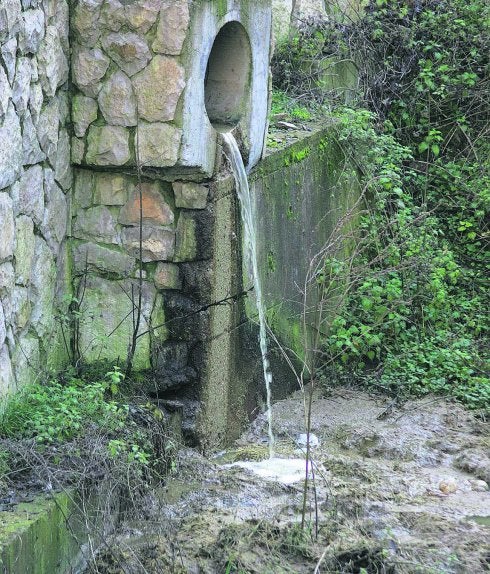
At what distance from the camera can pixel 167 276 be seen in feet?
18.0

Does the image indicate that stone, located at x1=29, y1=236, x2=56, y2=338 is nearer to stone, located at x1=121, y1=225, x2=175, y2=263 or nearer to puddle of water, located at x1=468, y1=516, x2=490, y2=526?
stone, located at x1=121, y1=225, x2=175, y2=263

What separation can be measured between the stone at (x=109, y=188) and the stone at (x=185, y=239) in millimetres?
350

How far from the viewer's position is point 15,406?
4328mm

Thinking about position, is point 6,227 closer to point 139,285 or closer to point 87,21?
point 139,285

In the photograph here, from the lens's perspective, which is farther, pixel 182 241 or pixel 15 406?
pixel 182 241

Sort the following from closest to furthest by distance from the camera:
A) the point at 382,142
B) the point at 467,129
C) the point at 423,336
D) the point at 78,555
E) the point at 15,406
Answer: the point at 78,555 → the point at 15,406 → the point at 423,336 → the point at 382,142 → the point at 467,129

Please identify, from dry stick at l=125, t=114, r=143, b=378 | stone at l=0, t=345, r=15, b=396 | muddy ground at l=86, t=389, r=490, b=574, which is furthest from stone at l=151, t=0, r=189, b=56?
muddy ground at l=86, t=389, r=490, b=574

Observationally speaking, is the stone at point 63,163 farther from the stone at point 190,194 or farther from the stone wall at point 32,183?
the stone at point 190,194

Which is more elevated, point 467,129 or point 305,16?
point 305,16

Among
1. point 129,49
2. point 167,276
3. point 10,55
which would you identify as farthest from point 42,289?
point 129,49

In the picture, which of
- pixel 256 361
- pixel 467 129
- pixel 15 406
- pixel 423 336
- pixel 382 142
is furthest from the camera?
pixel 467 129

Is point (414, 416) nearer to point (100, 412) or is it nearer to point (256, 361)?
point (256, 361)

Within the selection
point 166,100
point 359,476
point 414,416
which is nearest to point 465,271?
point 414,416

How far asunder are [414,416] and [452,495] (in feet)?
4.38
